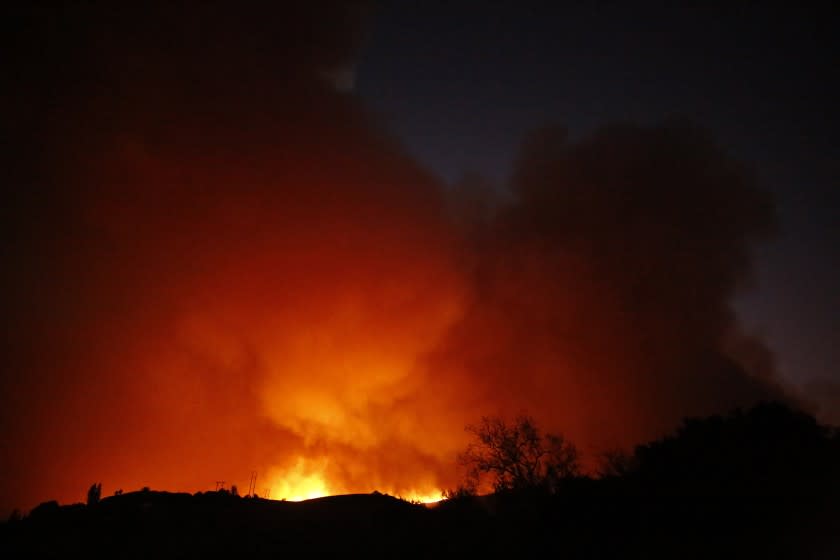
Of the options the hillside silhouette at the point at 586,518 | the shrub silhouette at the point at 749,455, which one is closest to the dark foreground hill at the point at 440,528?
the hillside silhouette at the point at 586,518

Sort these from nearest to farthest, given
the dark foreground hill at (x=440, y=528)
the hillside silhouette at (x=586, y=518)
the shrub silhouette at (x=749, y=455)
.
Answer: the dark foreground hill at (x=440, y=528) < the hillside silhouette at (x=586, y=518) < the shrub silhouette at (x=749, y=455)

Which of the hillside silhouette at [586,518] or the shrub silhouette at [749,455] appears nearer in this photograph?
the hillside silhouette at [586,518]

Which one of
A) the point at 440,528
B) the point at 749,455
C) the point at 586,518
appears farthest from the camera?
the point at 440,528

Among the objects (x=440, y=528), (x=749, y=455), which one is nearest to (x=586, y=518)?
(x=440, y=528)

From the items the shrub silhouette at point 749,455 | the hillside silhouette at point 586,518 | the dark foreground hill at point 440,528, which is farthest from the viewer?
the shrub silhouette at point 749,455

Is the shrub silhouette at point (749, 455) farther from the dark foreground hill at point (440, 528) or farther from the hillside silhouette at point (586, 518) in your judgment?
the dark foreground hill at point (440, 528)

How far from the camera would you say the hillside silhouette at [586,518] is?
49.0ft

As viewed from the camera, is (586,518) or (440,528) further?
(440,528)

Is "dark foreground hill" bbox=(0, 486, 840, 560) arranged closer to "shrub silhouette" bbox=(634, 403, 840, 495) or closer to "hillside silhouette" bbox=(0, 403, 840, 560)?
"hillside silhouette" bbox=(0, 403, 840, 560)

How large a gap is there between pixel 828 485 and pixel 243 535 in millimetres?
30749

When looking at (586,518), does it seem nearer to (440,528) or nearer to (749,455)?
(440,528)

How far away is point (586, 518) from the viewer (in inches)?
664

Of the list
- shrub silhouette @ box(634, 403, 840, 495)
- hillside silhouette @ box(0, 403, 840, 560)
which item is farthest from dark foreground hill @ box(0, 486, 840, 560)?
shrub silhouette @ box(634, 403, 840, 495)

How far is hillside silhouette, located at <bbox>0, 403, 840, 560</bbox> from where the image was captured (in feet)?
49.0
